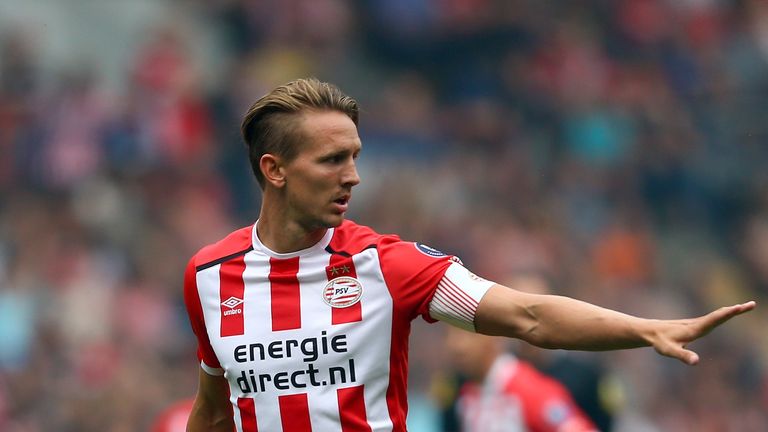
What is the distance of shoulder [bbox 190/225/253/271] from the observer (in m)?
4.69

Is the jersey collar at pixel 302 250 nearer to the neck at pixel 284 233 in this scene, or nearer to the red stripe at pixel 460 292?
the neck at pixel 284 233

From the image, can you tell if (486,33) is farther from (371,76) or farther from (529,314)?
(529,314)

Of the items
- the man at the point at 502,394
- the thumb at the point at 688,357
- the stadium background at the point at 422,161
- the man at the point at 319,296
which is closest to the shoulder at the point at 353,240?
the man at the point at 319,296

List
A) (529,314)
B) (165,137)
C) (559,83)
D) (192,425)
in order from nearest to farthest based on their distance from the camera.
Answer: (529,314) → (192,425) → (165,137) → (559,83)

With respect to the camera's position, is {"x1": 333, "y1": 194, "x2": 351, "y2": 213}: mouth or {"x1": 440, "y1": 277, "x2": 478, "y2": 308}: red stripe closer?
{"x1": 440, "y1": 277, "x2": 478, "y2": 308}: red stripe

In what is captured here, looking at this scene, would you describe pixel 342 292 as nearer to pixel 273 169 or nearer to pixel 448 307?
pixel 448 307

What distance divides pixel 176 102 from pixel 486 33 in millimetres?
3329

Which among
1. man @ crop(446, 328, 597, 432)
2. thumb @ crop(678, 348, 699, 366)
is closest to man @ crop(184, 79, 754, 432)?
thumb @ crop(678, 348, 699, 366)

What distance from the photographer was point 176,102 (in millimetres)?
13633

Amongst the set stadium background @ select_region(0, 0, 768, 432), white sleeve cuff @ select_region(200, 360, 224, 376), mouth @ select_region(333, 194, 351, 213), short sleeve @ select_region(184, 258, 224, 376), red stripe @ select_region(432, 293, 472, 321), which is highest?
mouth @ select_region(333, 194, 351, 213)

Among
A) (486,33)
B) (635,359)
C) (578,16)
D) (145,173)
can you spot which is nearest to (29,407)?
(145,173)

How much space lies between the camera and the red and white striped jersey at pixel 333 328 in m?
4.40

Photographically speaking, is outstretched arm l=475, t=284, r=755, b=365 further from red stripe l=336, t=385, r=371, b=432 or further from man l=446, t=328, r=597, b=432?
man l=446, t=328, r=597, b=432

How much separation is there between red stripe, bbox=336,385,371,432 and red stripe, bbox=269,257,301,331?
26 centimetres
